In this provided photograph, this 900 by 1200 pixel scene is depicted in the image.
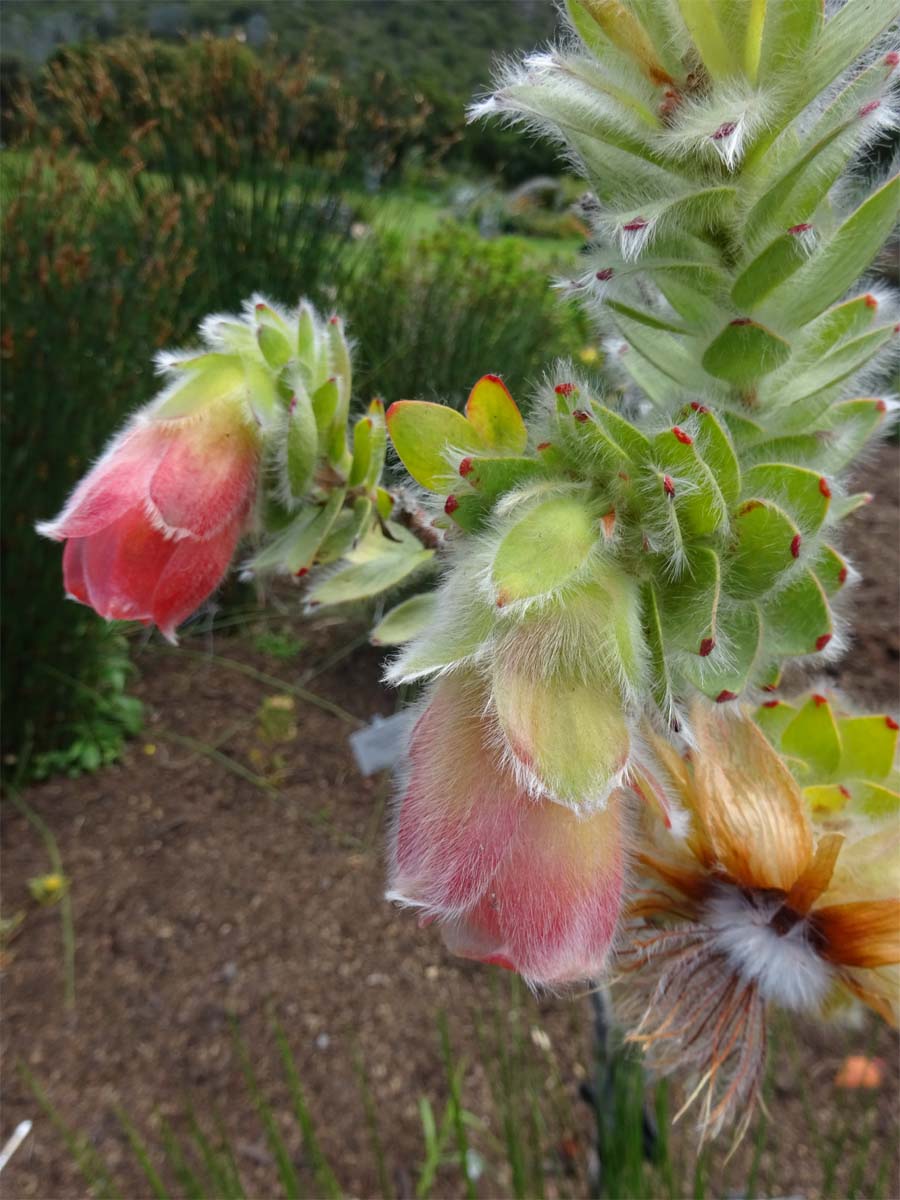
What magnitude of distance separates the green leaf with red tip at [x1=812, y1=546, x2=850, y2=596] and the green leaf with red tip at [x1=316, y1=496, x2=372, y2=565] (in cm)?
25

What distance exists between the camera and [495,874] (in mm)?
290

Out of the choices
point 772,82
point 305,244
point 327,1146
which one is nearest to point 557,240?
point 305,244

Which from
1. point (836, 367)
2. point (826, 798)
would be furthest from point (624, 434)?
point (826, 798)

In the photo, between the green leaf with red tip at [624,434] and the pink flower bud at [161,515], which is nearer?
the green leaf with red tip at [624,434]

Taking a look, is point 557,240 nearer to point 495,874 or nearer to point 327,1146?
point 327,1146

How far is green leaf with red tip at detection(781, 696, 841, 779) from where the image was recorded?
427mm

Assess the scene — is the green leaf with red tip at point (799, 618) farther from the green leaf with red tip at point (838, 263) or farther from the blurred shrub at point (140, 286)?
the blurred shrub at point (140, 286)

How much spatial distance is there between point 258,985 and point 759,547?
1572 mm

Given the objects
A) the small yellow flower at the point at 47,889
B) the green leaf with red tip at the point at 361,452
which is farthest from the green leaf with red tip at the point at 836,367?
the small yellow flower at the point at 47,889

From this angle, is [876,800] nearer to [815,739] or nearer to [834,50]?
[815,739]

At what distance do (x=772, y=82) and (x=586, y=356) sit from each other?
2.56 m

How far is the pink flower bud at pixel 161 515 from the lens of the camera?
42 cm

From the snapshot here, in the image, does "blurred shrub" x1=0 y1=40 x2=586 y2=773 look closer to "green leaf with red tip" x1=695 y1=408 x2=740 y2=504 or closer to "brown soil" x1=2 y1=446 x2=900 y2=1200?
"brown soil" x1=2 y1=446 x2=900 y2=1200

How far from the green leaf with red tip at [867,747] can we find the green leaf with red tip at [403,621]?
224 millimetres
